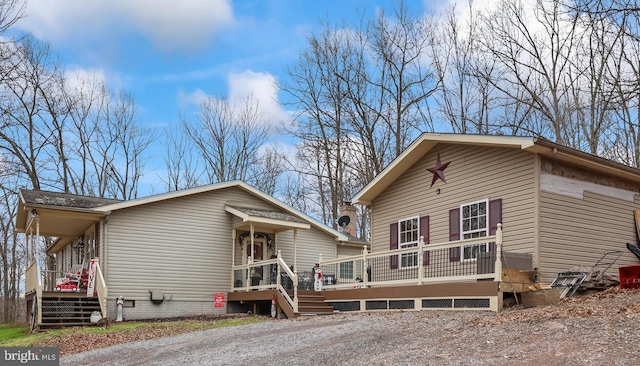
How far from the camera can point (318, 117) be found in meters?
33.6

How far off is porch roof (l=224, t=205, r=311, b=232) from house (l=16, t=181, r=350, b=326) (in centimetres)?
4

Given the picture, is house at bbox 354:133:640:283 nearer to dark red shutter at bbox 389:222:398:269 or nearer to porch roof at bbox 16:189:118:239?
dark red shutter at bbox 389:222:398:269

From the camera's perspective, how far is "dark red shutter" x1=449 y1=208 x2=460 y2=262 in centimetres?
1530

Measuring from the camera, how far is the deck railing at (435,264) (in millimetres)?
12914

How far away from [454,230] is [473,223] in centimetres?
63

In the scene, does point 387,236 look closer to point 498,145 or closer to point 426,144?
point 426,144

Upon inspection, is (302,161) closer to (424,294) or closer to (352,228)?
(352,228)

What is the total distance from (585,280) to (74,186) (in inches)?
1204

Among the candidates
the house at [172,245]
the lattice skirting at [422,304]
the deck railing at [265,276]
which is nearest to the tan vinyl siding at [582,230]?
the lattice skirting at [422,304]

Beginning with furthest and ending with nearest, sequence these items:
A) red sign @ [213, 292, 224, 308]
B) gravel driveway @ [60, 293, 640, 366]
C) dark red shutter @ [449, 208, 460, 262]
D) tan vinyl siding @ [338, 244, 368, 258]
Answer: tan vinyl siding @ [338, 244, 368, 258] → red sign @ [213, 292, 224, 308] → dark red shutter @ [449, 208, 460, 262] → gravel driveway @ [60, 293, 640, 366]

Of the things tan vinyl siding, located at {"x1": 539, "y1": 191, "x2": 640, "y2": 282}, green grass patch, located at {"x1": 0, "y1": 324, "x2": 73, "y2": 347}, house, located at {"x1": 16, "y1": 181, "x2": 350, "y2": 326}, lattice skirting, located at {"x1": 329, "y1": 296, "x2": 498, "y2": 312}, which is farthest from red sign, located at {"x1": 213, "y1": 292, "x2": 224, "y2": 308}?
tan vinyl siding, located at {"x1": 539, "y1": 191, "x2": 640, "y2": 282}

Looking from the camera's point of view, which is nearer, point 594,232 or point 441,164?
point 594,232

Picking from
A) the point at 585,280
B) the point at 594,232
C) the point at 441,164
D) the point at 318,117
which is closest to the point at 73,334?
the point at 441,164

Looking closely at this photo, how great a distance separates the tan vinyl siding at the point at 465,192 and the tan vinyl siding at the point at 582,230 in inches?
16.5
